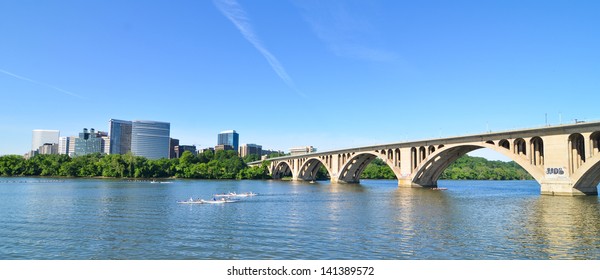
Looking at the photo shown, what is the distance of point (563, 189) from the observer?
57312 mm

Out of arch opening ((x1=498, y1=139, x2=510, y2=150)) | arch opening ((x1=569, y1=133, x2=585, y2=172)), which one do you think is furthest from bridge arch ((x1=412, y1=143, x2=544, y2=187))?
arch opening ((x1=569, y1=133, x2=585, y2=172))

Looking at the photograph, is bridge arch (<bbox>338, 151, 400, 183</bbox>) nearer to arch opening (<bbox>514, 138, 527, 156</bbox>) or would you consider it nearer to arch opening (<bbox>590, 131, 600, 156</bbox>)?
arch opening (<bbox>514, 138, 527, 156</bbox>)

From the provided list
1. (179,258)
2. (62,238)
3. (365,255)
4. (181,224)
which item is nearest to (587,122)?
(365,255)

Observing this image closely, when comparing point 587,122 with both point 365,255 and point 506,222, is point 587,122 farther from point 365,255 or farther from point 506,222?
point 365,255

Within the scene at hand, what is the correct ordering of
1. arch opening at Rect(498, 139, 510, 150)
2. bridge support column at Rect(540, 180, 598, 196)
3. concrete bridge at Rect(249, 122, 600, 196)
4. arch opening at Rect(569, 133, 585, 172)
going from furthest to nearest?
arch opening at Rect(498, 139, 510, 150)
bridge support column at Rect(540, 180, 598, 196)
arch opening at Rect(569, 133, 585, 172)
concrete bridge at Rect(249, 122, 600, 196)

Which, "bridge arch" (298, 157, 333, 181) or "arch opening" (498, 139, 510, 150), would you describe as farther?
"bridge arch" (298, 157, 333, 181)

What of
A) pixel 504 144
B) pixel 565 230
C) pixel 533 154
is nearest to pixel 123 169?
pixel 504 144

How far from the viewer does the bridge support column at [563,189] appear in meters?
56.2

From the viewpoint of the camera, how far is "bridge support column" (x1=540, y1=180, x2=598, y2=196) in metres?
56.2

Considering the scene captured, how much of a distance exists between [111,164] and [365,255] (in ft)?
496

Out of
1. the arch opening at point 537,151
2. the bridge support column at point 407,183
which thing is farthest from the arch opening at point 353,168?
the arch opening at point 537,151

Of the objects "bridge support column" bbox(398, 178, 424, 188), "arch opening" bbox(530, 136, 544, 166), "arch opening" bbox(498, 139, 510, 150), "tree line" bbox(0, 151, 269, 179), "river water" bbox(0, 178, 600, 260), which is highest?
"arch opening" bbox(498, 139, 510, 150)

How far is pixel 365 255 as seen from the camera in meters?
21.6
